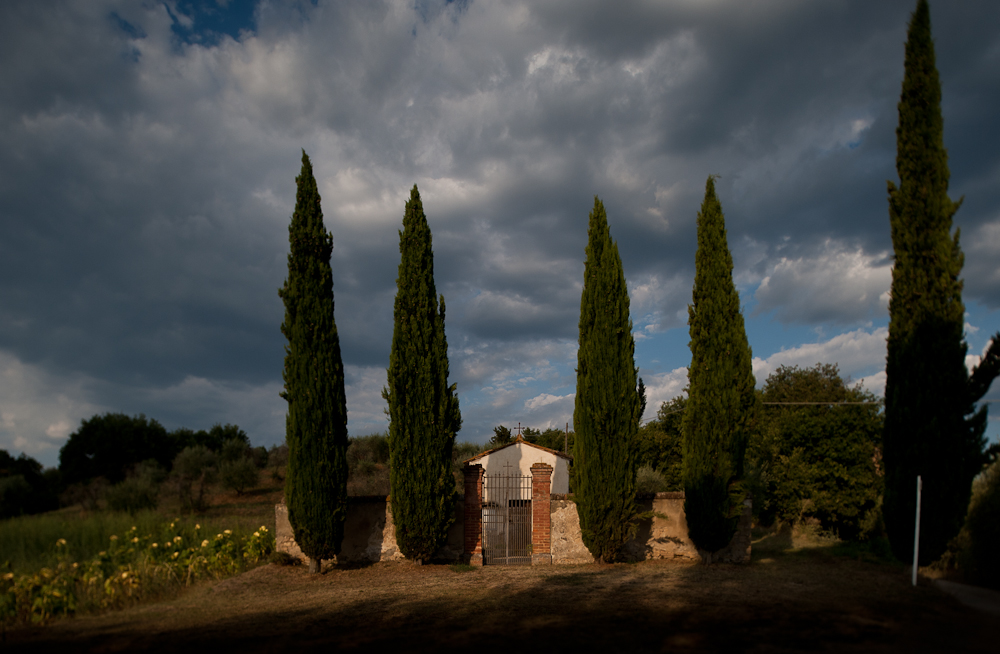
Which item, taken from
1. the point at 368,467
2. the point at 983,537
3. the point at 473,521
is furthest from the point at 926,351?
the point at 368,467

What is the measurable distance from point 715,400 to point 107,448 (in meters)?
30.7

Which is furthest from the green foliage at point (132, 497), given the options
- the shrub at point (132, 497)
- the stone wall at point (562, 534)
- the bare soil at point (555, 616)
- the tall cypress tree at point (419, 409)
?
the tall cypress tree at point (419, 409)

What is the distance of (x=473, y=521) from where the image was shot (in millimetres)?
12781

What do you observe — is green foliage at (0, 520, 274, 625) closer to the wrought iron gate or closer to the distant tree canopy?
the wrought iron gate

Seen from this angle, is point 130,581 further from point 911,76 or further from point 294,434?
point 911,76

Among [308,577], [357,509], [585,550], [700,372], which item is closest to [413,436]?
[357,509]

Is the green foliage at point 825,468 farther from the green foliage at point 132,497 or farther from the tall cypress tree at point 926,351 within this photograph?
the green foliage at point 132,497

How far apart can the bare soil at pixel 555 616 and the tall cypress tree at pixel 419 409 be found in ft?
4.63

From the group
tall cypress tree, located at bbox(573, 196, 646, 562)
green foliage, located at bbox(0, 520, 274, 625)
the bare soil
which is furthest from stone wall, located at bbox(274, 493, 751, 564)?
the bare soil

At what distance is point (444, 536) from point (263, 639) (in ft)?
20.4

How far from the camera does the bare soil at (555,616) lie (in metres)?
6.00

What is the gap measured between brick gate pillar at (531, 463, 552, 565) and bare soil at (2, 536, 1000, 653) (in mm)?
1752

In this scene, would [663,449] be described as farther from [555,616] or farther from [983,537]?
[555,616]

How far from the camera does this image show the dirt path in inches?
236
